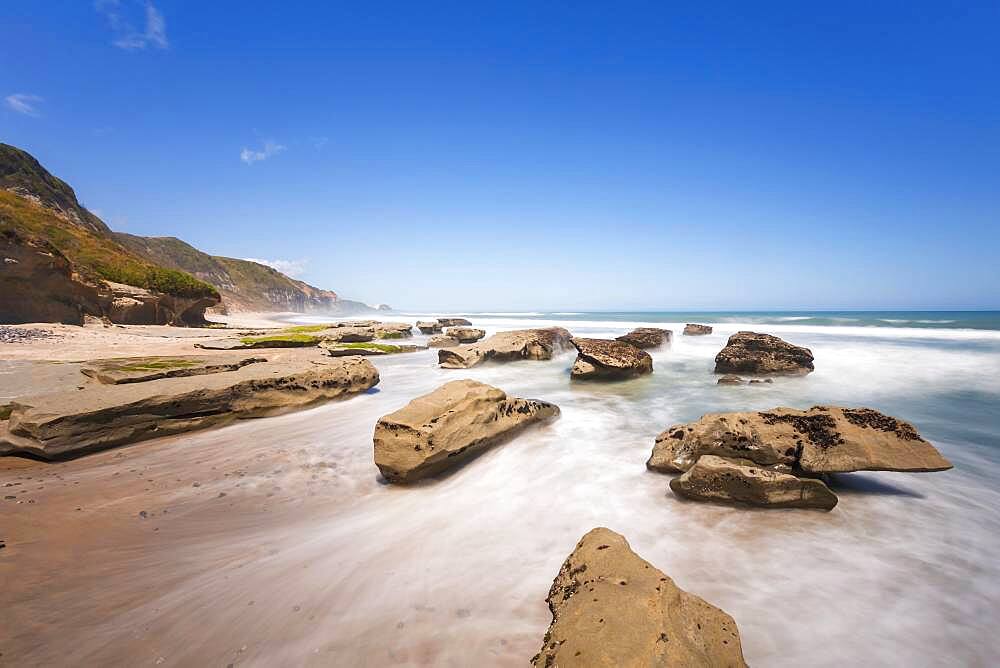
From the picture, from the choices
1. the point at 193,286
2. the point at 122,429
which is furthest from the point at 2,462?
the point at 193,286

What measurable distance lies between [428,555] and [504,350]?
1164 centimetres

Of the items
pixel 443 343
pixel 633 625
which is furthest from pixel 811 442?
pixel 443 343

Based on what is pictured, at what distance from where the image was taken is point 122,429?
18.4 ft

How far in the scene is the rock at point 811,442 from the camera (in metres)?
4.25

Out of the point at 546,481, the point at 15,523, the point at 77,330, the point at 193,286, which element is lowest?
the point at 546,481

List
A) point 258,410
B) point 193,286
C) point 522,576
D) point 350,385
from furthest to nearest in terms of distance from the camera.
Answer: point 193,286
point 350,385
point 258,410
point 522,576

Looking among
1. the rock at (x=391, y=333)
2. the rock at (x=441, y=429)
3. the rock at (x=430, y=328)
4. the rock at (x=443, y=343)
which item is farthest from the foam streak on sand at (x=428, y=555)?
the rock at (x=430, y=328)

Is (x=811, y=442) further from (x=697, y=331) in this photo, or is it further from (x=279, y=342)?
(x=697, y=331)

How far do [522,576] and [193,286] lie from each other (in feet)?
101

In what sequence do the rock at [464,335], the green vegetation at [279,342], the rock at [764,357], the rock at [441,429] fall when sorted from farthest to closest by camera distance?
the rock at [464,335] < the green vegetation at [279,342] < the rock at [764,357] < the rock at [441,429]

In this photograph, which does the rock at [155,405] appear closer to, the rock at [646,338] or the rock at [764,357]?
the rock at [764,357]

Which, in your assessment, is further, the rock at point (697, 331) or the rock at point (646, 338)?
the rock at point (697, 331)

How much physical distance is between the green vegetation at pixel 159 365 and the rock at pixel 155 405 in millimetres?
1024

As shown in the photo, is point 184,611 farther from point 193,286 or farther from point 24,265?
point 193,286
